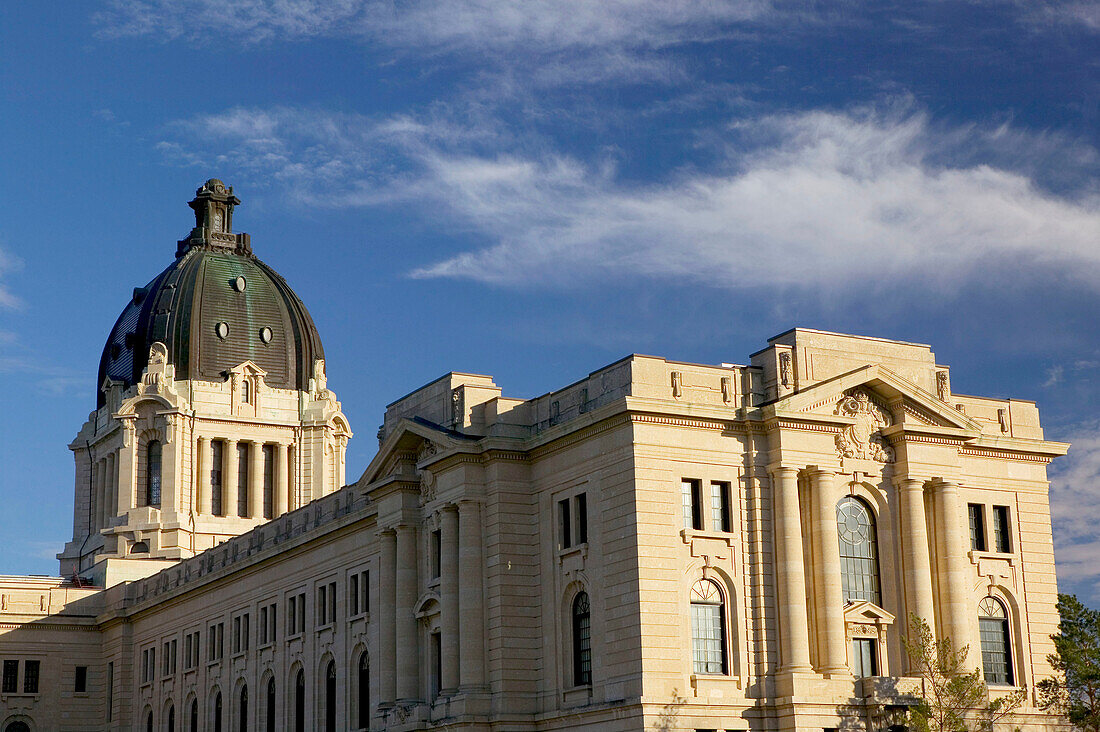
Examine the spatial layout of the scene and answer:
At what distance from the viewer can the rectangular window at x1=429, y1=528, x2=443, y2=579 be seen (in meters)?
70.2

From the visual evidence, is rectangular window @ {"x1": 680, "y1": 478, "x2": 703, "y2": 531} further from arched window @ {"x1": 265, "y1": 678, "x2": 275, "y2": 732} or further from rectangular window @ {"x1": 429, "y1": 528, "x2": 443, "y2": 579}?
arched window @ {"x1": 265, "y1": 678, "x2": 275, "y2": 732}

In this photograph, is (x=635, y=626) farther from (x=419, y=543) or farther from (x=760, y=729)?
(x=419, y=543)

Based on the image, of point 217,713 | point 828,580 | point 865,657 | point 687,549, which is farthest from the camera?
point 217,713

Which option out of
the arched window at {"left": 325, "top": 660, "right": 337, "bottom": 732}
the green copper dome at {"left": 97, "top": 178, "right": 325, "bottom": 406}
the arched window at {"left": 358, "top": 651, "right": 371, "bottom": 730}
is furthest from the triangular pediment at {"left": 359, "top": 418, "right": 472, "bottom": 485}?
the green copper dome at {"left": 97, "top": 178, "right": 325, "bottom": 406}

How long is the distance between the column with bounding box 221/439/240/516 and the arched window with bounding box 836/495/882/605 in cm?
6382

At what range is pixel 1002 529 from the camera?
228 ft

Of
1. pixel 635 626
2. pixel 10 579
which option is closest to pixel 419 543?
pixel 635 626

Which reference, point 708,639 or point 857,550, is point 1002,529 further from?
point 708,639

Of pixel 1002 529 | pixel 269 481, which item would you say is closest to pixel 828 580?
pixel 1002 529

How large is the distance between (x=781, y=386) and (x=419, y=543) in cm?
1800

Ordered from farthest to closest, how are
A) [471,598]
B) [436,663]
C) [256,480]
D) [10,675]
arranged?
[256,480]
[10,675]
[436,663]
[471,598]

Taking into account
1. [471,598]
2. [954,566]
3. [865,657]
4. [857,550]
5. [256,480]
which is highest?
[256,480]

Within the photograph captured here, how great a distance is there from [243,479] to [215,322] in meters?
11.8

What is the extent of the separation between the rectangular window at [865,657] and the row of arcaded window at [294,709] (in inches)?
1002
